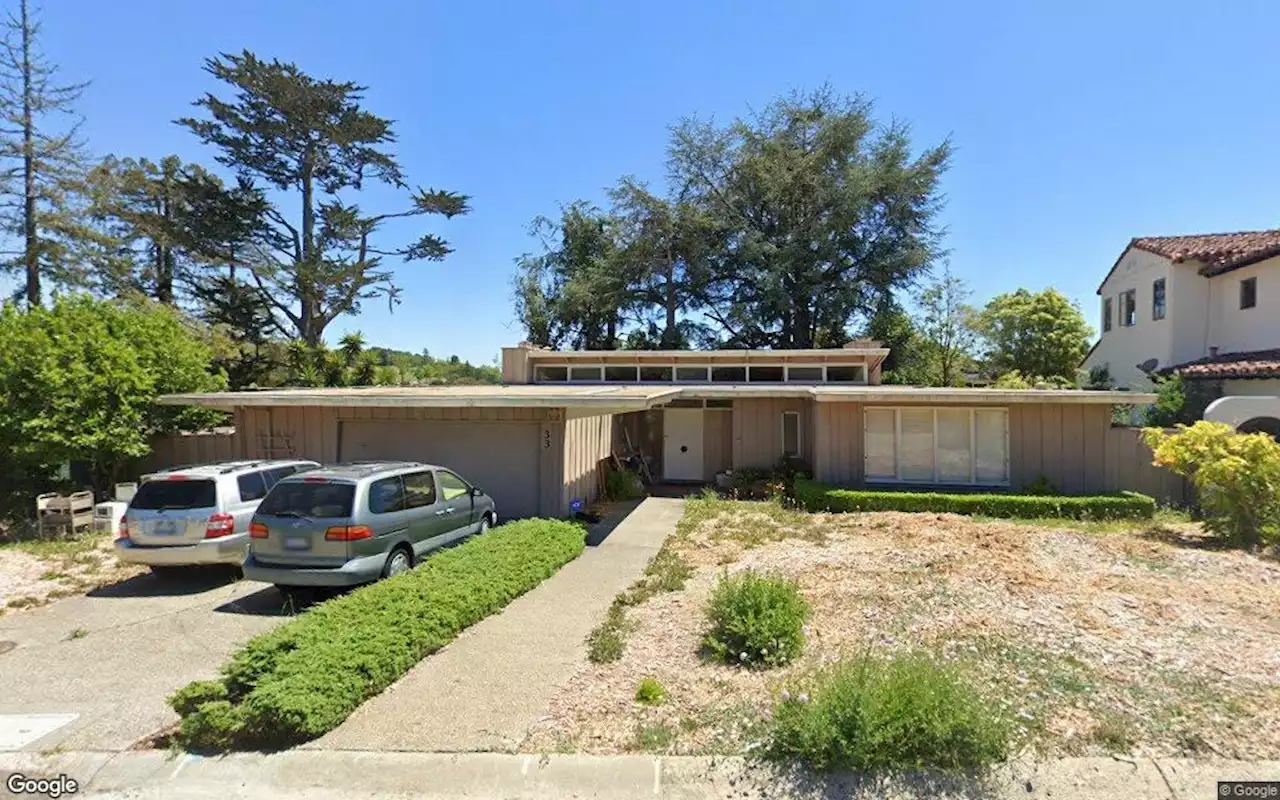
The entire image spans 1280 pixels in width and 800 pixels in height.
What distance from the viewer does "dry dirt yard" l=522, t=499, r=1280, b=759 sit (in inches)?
171

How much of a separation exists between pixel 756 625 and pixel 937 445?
1085cm

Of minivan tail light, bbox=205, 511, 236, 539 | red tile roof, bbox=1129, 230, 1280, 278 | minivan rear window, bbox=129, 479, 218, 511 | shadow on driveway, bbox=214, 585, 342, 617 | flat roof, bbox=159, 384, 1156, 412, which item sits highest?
red tile roof, bbox=1129, 230, 1280, 278

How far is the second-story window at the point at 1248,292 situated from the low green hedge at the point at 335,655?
22701 millimetres

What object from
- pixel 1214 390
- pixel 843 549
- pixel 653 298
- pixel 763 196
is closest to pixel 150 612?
pixel 843 549

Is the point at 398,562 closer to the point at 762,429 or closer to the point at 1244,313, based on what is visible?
the point at 762,429

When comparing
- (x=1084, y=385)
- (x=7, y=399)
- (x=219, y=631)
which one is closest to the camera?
(x=219, y=631)

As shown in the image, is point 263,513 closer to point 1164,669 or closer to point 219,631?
point 219,631

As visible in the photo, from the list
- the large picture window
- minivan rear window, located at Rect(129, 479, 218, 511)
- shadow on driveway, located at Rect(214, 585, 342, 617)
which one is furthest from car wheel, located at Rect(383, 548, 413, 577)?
the large picture window

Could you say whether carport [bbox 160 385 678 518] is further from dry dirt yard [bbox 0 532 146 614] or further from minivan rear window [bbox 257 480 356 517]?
minivan rear window [bbox 257 480 356 517]

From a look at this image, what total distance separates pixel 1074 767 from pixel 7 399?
55.0 feet

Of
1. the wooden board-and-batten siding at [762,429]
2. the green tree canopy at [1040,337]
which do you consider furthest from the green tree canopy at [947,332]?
the wooden board-and-batten siding at [762,429]

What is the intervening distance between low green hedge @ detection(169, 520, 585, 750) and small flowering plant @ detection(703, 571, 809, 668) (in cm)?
257

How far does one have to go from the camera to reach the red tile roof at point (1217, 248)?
19.0 metres

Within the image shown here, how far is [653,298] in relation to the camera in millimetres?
33875
